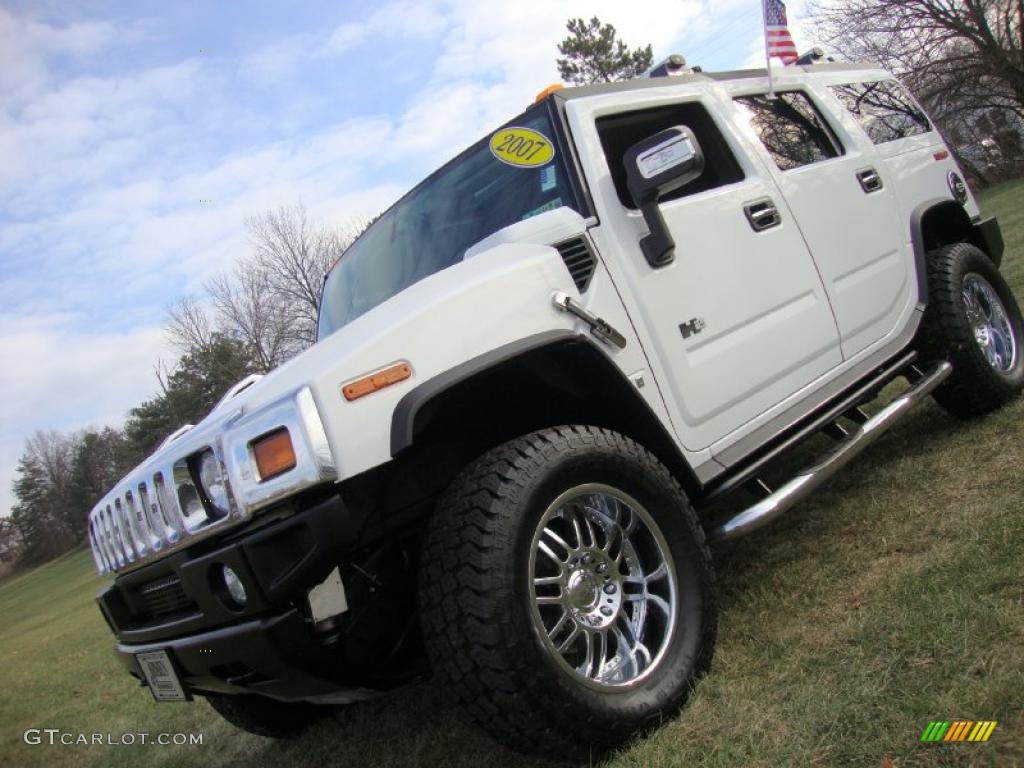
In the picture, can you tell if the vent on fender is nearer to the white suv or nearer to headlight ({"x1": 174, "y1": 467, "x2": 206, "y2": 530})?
the white suv

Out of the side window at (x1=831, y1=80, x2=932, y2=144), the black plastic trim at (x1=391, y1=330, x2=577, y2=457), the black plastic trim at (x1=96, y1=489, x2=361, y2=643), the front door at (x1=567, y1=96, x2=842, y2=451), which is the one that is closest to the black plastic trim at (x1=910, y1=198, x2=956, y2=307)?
the side window at (x1=831, y1=80, x2=932, y2=144)

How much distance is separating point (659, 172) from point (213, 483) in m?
1.65

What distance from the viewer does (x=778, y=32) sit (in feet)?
13.1

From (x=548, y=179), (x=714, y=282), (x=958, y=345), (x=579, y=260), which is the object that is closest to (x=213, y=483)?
(x=579, y=260)

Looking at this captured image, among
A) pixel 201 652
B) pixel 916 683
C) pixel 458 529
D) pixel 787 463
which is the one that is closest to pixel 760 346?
pixel 916 683

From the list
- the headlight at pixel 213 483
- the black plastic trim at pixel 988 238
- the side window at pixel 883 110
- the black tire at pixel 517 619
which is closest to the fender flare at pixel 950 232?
the black plastic trim at pixel 988 238

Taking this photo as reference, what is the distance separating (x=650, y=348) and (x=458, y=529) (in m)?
0.99

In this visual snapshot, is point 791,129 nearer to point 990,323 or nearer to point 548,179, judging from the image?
point 548,179

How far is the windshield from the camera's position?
9.38 feet

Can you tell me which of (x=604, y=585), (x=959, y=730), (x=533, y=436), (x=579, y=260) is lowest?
(x=959, y=730)

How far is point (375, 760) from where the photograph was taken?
A: 2.86 meters

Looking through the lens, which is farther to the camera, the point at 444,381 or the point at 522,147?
the point at 522,147

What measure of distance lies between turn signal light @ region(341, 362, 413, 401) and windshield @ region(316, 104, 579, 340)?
1021 mm

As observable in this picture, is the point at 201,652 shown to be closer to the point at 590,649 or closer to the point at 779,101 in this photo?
the point at 590,649
